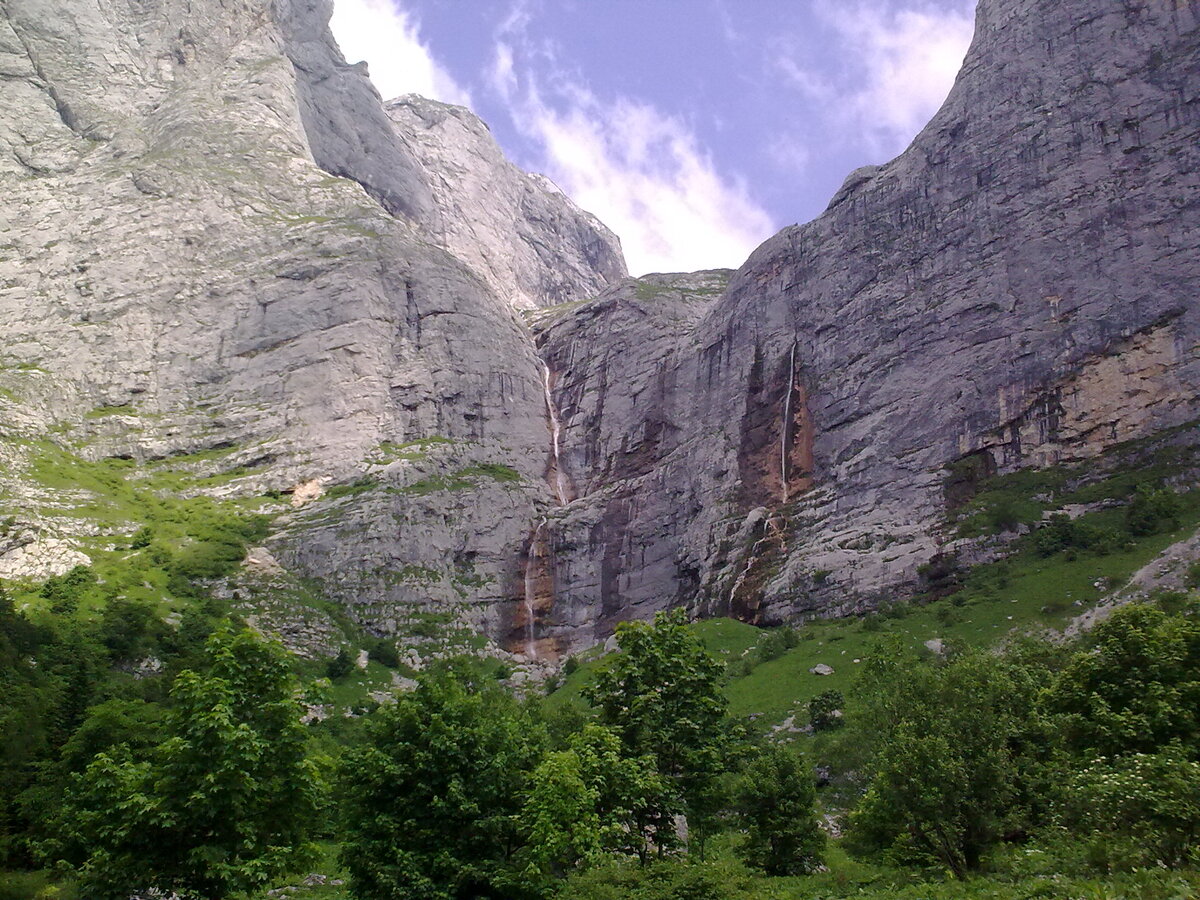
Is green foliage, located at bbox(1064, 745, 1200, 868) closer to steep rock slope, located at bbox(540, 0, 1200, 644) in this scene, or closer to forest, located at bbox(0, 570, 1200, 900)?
forest, located at bbox(0, 570, 1200, 900)

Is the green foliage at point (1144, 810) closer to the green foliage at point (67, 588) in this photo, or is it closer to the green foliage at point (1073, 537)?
the green foliage at point (1073, 537)

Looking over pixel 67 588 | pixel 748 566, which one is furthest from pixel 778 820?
pixel 67 588

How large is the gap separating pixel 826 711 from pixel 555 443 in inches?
3067

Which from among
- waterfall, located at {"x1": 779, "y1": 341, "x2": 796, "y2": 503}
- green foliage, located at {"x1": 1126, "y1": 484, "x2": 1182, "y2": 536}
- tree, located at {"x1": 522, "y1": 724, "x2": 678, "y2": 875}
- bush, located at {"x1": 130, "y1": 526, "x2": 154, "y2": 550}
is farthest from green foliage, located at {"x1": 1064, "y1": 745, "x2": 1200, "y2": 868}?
bush, located at {"x1": 130, "y1": 526, "x2": 154, "y2": 550}

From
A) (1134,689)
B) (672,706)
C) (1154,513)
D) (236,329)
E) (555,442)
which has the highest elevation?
(236,329)

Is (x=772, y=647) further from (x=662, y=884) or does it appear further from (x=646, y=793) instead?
(x=662, y=884)

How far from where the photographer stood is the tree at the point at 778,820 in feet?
98.8

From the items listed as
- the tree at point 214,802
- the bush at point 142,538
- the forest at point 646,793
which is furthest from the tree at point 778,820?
the bush at point 142,538

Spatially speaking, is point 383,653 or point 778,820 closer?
point 778,820

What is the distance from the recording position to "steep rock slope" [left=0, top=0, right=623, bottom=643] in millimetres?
95312

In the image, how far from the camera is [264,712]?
21.4m

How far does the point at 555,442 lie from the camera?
126125mm

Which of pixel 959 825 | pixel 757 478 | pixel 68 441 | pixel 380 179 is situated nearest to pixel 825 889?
pixel 959 825

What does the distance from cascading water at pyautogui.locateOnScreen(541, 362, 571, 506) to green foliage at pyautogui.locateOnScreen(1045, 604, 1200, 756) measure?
3662 inches
